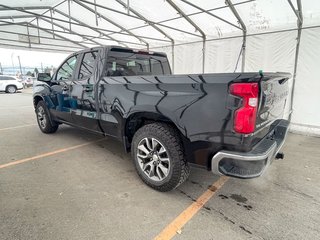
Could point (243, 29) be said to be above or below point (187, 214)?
above

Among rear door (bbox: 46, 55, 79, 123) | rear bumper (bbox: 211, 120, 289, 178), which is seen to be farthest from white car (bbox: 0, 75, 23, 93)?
rear bumper (bbox: 211, 120, 289, 178)

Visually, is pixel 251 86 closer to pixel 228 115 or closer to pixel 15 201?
pixel 228 115

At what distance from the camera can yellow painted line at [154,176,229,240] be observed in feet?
6.72

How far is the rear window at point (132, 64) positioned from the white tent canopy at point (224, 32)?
380 cm

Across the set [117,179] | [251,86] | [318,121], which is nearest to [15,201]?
[117,179]

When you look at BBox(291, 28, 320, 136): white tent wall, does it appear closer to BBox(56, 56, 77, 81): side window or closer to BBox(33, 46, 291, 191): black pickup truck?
BBox(33, 46, 291, 191): black pickup truck

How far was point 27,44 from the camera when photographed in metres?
15.3

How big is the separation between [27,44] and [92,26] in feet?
23.4

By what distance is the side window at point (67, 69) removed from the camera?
411 centimetres

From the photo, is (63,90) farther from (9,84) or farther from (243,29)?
(9,84)

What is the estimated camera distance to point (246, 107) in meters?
1.91

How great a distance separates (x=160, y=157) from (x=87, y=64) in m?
2.15

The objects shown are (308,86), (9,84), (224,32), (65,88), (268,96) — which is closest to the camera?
(268,96)

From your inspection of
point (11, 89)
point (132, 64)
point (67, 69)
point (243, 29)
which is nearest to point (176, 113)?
point (132, 64)
